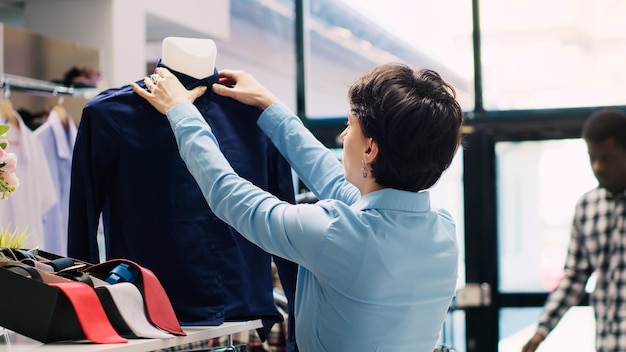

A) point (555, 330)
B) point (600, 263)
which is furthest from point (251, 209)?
point (555, 330)

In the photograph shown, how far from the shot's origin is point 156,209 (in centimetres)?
202

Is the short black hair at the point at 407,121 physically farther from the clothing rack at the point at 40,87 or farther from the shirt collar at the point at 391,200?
the clothing rack at the point at 40,87

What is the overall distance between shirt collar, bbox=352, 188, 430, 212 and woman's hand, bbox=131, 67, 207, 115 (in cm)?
48

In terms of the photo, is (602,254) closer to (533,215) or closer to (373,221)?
(533,215)

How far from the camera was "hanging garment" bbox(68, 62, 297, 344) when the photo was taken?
6.52 ft

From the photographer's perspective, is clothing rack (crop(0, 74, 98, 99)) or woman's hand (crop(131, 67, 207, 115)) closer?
woman's hand (crop(131, 67, 207, 115))

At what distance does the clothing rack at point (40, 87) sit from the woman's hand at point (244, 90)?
176 cm

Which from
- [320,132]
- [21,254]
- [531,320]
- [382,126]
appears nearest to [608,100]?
[531,320]

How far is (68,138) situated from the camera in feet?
13.0

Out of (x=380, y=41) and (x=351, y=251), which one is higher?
(x=380, y=41)

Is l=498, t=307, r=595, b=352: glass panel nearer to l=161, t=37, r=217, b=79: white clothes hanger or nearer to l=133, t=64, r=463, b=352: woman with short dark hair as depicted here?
l=133, t=64, r=463, b=352: woman with short dark hair

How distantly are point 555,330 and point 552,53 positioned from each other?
5.47 ft

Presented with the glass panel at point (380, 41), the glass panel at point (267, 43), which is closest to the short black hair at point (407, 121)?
the glass panel at point (380, 41)

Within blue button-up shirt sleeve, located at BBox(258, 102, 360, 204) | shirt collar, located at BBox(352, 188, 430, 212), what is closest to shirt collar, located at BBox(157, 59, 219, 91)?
blue button-up shirt sleeve, located at BBox(258, 102, 360, 204)
